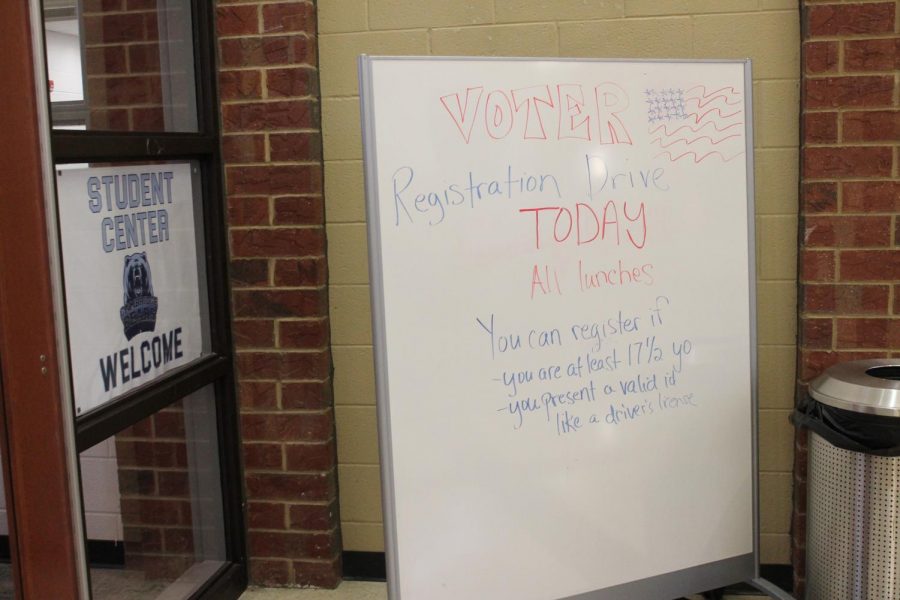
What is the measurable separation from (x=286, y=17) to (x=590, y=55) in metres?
0.94

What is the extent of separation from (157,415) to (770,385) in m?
1.88

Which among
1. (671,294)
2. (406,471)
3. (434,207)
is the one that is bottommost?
(406,471)

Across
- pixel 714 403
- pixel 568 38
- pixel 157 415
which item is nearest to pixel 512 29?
pixel 568 38

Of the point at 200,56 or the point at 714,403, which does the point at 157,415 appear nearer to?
the point at 200,56

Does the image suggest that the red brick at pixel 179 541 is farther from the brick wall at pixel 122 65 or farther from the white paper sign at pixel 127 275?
the brick wall at pixel 122 65

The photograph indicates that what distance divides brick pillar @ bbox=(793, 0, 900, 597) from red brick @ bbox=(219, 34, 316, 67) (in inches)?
58.5

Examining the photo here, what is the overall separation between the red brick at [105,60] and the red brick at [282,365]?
0.96 metres

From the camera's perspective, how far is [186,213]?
9.37 feet

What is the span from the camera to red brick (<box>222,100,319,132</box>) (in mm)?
2920

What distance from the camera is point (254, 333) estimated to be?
3.04 m

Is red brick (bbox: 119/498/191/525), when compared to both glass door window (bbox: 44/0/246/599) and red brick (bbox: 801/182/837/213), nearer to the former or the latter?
glass door window (bbox: 44/0/246/599)

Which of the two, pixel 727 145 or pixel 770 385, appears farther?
pixel 770 385

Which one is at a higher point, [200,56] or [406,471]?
[200,56]

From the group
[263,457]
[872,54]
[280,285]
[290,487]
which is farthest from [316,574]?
[872,54]
